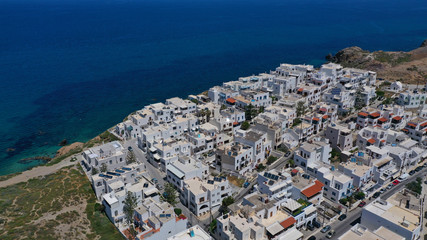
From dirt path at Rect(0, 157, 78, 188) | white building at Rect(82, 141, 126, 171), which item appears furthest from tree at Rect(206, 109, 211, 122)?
dirt path at Rect(0, 157, 78, 188)

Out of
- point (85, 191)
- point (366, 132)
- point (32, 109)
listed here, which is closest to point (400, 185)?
point (366, 132)

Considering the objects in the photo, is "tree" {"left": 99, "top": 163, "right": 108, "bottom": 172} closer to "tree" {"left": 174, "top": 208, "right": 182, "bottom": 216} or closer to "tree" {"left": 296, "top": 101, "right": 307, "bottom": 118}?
"tree" {"left": 174, "top": 208, "right": 182, "bottom": 216}

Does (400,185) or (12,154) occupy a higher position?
(400,185)

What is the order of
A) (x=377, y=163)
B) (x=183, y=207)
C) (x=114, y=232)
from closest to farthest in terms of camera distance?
(x=114, y=232) → (x=183, y=207) → (x=377, y=163)

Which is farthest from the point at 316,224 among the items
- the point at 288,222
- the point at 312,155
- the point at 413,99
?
the point at 413,99

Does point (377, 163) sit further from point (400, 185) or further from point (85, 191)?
point (85, 191)

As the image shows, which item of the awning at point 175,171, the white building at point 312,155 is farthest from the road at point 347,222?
the awning at point 175,171

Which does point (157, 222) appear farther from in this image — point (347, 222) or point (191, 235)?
point (347, 222)

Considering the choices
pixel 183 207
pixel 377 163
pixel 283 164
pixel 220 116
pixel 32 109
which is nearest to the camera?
pixel 183 207

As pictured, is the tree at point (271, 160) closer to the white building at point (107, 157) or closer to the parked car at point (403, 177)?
the parked car at point (403, 177)
